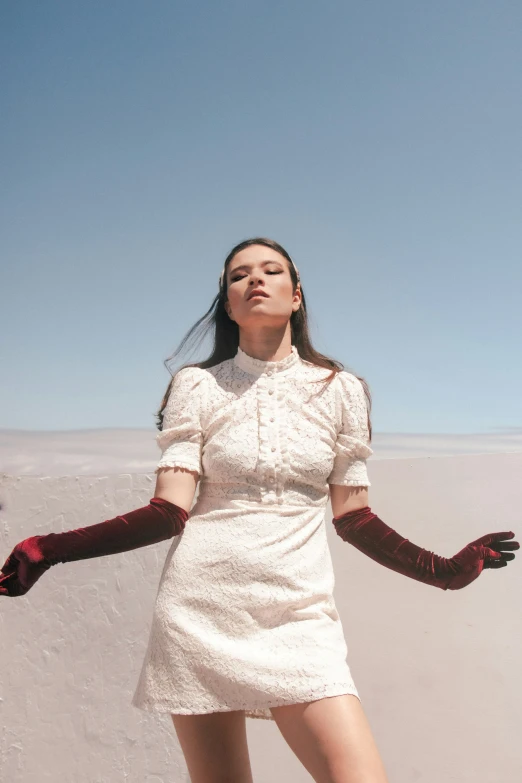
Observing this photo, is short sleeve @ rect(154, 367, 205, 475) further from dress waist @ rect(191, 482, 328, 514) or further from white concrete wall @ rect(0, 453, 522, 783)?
white concrete wall @ rect(0, 453, 522, 783)

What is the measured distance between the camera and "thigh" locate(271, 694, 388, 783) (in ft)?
4.84

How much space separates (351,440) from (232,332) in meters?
0.55

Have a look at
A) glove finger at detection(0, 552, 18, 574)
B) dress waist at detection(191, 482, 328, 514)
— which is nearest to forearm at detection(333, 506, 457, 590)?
dress waist at detection(191, 482, 328, 514)

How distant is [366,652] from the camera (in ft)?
8.74

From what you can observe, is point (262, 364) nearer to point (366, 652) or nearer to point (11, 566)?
point (11, 566)

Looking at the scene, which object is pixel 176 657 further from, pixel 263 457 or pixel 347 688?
pixel 263 457

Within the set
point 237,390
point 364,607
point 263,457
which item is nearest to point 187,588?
point 263,457

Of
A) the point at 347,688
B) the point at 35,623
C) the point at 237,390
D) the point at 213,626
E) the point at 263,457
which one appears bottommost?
the point at 35,623

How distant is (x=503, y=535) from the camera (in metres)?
1.87

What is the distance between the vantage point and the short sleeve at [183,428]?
1.79m

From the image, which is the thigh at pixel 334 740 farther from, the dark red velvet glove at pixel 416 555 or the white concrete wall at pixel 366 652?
the white concrete wall at pixel 366 652

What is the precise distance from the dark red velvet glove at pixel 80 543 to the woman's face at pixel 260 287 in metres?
0.58

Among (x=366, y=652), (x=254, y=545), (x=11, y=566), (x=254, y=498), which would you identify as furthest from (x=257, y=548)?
(x=366, y=652)

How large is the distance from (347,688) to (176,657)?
1.32 ft
